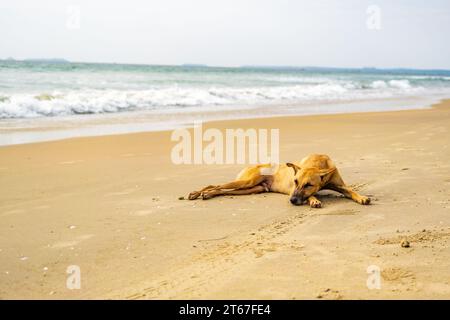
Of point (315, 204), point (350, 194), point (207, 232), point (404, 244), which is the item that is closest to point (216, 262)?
point (207, 232)

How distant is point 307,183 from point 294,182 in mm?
201

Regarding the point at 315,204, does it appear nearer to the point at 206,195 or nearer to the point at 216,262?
the point at 206,195

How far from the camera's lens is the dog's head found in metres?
6.36

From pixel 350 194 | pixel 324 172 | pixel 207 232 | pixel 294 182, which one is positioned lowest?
pixel 207 232

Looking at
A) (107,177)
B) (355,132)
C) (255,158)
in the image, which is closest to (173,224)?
(107,177)

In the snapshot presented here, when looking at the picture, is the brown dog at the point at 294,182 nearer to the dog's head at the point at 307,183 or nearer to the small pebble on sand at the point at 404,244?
the dog's head at the point at 307,183

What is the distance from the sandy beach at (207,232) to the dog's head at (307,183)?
0.16 metres

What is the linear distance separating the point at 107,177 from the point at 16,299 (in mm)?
4272

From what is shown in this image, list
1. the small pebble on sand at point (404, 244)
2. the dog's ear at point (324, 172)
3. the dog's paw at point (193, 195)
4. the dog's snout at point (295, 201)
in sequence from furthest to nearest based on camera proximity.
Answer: the dog's paw at point (193, 195)
the dog's ear at point (324, 172)
the dog's snout at point (295, 201)
the small pebble on sand at point (404, 244)

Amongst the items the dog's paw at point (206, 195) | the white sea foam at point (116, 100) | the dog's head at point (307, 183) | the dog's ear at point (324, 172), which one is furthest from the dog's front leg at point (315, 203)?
the white sea foam at point (116, 100)

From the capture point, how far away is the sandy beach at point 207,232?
12.7 ft

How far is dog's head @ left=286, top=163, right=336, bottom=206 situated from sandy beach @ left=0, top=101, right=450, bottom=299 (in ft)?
0.52

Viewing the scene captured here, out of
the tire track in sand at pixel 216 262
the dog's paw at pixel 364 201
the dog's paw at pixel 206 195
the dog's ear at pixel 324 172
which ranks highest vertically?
the dog's ear at pixel 324 172

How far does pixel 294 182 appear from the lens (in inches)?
259
